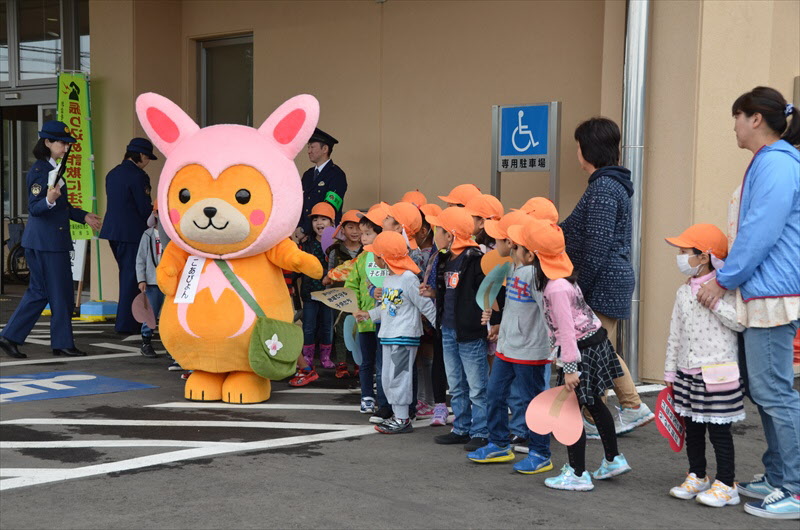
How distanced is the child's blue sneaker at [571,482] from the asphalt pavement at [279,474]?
57 mm

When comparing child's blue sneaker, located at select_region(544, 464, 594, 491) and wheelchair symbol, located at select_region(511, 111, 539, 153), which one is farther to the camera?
wheelchair symbol, located at select_region(511, 111, 539, 153)

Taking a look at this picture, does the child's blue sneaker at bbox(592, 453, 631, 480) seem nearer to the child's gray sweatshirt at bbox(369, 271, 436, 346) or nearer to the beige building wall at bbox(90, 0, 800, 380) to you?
the child's gray sweatshirt at bbox(369, 271, 436, 346)

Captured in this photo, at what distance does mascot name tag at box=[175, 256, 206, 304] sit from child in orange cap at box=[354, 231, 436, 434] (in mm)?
1517

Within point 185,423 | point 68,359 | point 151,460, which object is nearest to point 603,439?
point 151,460

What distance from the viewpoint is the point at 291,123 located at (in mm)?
7078

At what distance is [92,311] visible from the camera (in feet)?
38.9

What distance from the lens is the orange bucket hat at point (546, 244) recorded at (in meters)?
4.81

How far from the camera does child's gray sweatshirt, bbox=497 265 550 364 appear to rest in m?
5.18

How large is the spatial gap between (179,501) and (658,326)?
14.9 feet

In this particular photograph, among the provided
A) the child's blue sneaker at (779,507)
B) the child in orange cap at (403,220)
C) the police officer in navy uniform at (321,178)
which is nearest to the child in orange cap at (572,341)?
the child's blue sneaker at (779,507)

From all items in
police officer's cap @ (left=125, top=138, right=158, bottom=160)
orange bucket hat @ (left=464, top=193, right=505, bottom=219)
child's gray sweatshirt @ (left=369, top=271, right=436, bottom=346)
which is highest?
police officer's cap @ (left=125, top=138, right=158, bottom=160)

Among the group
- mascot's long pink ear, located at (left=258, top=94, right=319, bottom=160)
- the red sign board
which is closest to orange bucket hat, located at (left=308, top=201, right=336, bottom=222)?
mascot's long pink ear, located at (left=258, top=94, right=319, bottom=160)

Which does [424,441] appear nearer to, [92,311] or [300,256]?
[300,256]

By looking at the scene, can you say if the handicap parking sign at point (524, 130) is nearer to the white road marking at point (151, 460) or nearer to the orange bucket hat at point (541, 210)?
the orange bucket hat at point (541, 210)
